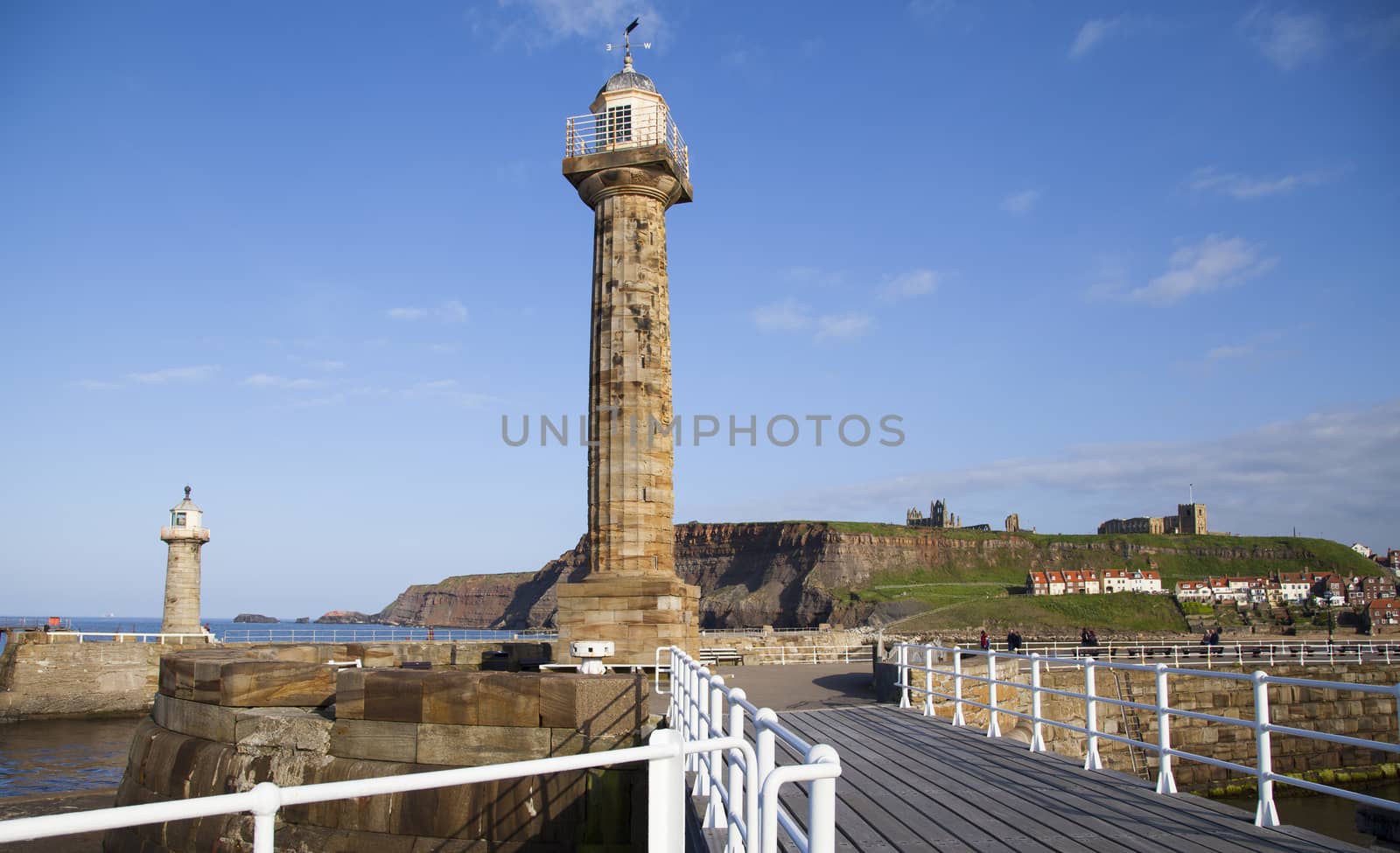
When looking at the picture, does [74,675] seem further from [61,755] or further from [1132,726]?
[1132,726]

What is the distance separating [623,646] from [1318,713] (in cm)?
1645

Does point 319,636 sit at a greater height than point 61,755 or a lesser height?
lesser

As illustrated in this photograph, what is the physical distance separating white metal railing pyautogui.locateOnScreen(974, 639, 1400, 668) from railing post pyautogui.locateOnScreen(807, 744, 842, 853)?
1089 inches

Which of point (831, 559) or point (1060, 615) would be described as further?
point (831, 559)

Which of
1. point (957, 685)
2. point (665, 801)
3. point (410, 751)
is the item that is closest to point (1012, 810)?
point (665, 801)

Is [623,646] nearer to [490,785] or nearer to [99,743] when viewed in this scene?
[490,785]

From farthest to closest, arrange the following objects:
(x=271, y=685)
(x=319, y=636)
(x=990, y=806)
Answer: (x=319, y=636)
(x=271, y=685)
(x=990, y=806)

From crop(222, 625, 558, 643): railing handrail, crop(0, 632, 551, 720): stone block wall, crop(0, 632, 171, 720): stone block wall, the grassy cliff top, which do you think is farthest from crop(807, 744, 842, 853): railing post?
the grassy cliff top

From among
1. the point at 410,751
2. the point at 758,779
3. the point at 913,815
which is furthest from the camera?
the point at 410,751

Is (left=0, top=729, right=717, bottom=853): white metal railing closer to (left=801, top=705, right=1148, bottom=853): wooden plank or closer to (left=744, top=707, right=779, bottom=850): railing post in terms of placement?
(left=744, top=707, right=779, bottom=850): railing post

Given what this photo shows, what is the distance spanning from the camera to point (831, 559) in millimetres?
122125

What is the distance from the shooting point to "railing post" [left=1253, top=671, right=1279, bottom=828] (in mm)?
5945

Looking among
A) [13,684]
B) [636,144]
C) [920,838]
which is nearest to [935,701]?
[920,838]

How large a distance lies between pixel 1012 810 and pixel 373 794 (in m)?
4.84
